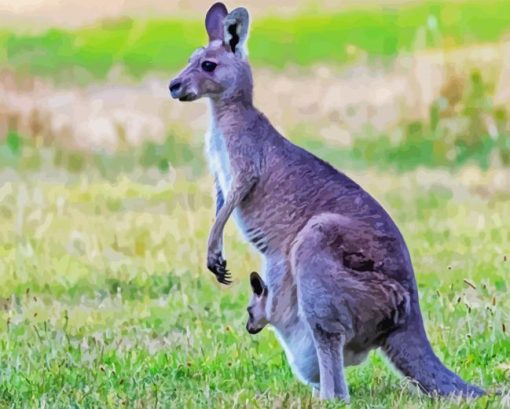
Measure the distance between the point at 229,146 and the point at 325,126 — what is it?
8.31 m

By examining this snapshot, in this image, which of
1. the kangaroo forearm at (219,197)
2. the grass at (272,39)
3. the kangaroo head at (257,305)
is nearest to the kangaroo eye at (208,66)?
the kangaroo forearm at (219,197)

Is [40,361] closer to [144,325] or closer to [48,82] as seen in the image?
[144,325]

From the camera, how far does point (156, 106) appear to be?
47.0 ft

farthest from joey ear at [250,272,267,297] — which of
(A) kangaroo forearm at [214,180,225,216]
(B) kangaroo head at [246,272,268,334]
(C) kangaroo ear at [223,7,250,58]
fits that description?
(C) kangaroo ear at [223,7,250,58]

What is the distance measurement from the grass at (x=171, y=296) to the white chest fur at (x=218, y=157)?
31.0 inches

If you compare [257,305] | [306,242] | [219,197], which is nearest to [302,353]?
[257,305]

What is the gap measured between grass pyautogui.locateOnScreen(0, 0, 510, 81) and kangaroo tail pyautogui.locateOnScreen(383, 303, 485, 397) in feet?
33.8

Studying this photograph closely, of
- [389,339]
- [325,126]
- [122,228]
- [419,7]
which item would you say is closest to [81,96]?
[325,126]

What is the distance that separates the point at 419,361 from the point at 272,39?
47.7 ft

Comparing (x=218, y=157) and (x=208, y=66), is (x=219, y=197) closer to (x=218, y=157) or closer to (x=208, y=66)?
(x=218, y=157)

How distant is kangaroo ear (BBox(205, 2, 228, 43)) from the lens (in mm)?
5500

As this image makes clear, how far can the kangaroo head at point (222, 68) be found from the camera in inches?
209

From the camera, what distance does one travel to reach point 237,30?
5414mm

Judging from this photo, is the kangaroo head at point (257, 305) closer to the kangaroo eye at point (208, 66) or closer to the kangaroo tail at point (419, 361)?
the kangaroo tail at point (419, 361)
